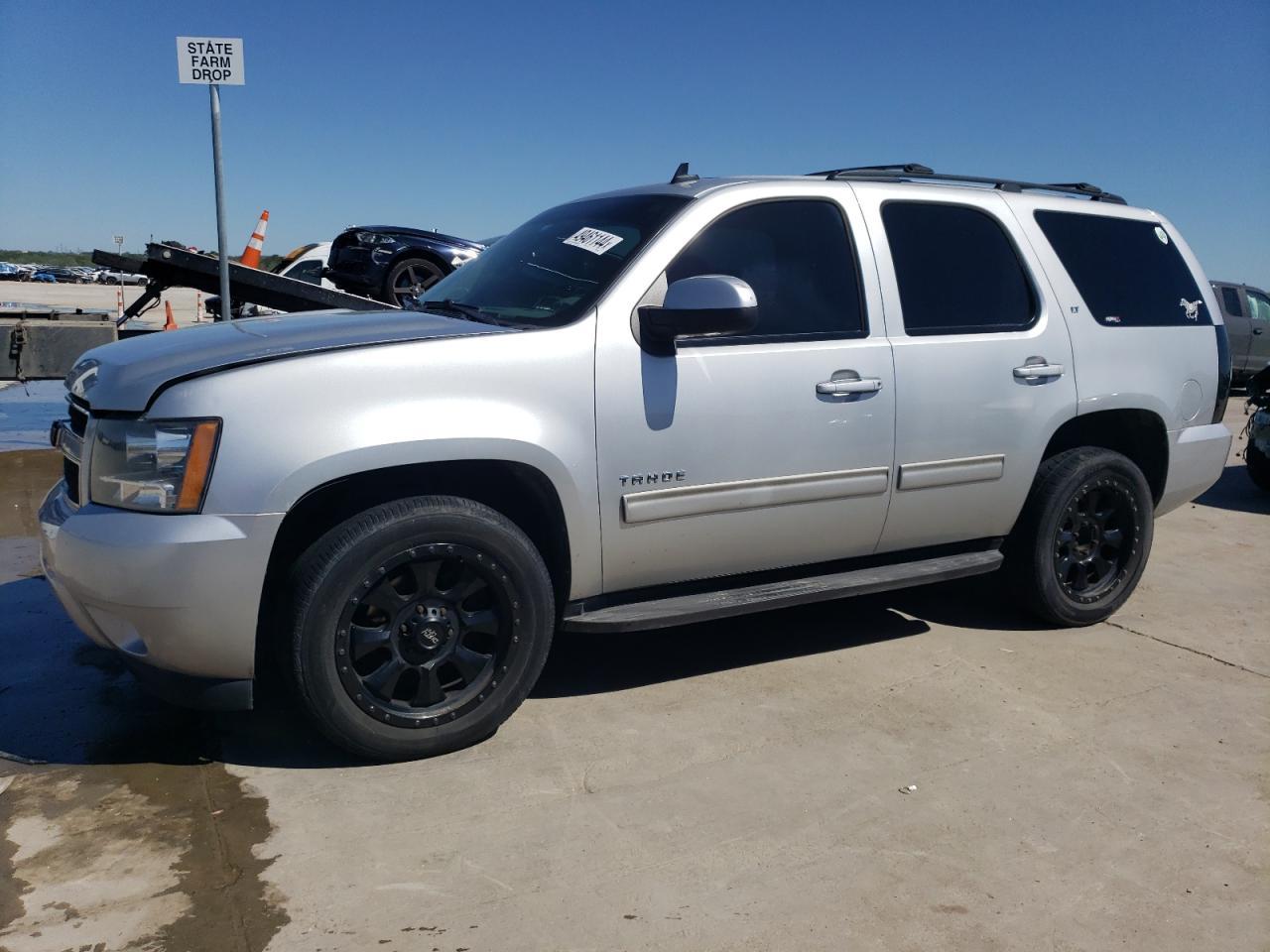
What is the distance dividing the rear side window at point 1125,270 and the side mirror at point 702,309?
6.27ft

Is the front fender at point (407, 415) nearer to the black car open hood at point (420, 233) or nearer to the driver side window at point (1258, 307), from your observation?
the black car open hood at point (420, 233)

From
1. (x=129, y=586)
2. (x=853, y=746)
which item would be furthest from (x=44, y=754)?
(x=853, y=746)

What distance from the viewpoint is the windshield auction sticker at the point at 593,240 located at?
A: 3848 mm

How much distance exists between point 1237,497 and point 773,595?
6.07 metres

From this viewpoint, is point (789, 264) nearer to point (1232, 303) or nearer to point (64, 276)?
point (1232, 303)

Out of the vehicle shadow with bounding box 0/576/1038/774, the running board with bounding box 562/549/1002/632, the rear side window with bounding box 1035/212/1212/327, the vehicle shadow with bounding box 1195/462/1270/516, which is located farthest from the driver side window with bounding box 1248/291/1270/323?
the running board with bounding box 562/549/1002/632

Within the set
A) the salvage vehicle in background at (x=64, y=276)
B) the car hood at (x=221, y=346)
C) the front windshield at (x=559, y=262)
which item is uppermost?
the salvage vehicle in background at (x=64, y=276)

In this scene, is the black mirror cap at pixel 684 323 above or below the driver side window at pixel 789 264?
below

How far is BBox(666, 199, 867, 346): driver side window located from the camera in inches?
150

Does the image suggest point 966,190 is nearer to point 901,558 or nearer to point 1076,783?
point 901,558

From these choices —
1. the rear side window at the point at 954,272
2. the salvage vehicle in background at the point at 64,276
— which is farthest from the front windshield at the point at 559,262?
→ the salvage vehicle in background at the point at 64,276

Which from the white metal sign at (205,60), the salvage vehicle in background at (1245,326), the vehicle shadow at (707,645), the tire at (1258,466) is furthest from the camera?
the salvage vehicle in background at (1245,326)

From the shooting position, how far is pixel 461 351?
326 centimetres

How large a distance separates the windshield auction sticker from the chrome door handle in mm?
904
